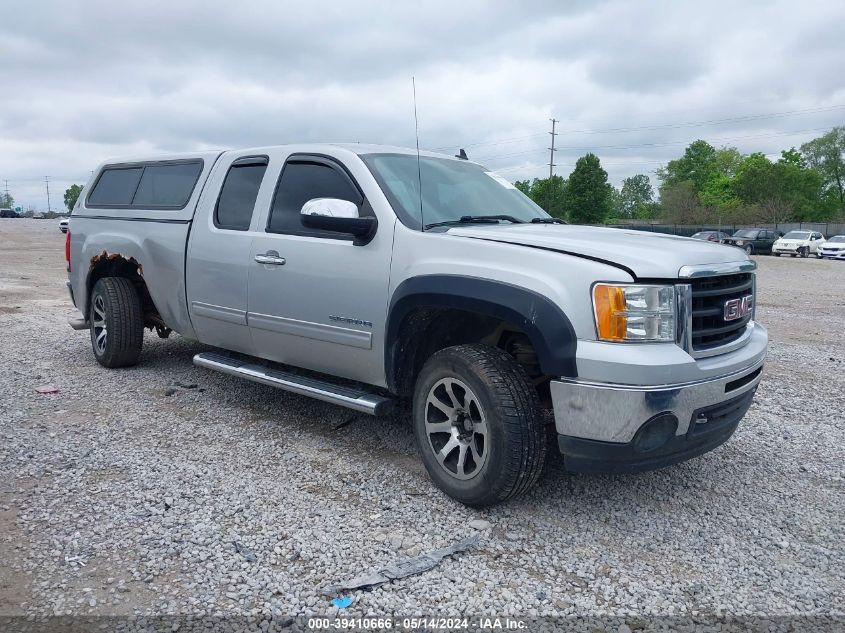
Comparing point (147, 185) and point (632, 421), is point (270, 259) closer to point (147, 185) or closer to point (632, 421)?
point (147, 185)

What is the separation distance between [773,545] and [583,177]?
56928 millimetres

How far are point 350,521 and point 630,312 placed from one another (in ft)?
5.52

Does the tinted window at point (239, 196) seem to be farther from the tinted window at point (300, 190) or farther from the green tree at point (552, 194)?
the green tree at point (552, 194)

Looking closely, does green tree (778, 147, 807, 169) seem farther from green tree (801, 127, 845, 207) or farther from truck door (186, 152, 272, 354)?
truck door (186, 152, 272, 354)

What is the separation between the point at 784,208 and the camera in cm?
6266

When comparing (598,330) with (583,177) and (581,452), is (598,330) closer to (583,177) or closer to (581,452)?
(581,452)

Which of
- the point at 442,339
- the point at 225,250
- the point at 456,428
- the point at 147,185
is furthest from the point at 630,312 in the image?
the point at 147,185

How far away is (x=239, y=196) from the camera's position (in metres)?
4.98

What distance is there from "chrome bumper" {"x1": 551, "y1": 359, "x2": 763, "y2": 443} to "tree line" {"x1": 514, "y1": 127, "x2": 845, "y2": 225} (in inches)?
1642

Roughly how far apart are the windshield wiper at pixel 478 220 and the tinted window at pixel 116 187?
3.41 m

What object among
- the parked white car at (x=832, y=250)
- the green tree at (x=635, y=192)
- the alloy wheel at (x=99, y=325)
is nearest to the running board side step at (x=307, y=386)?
the alloy wheel at (x=99, y=325)

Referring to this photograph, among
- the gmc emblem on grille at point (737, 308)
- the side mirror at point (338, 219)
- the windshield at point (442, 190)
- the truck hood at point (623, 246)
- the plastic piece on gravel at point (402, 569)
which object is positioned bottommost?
the plastic piece on gravel at point (402, 569)

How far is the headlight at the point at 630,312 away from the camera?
304 cm

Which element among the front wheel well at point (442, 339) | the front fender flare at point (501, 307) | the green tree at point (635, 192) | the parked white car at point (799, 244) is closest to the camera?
the front fender flare at point (501, 307)
